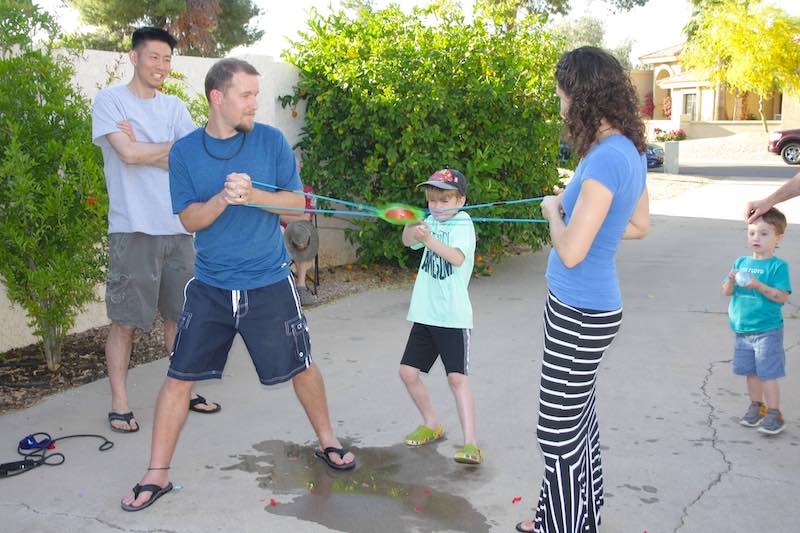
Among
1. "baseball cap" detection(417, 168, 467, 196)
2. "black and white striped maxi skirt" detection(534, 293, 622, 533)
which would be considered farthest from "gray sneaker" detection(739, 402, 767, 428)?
"baseball cap" detection(417, 168, 467, 196)

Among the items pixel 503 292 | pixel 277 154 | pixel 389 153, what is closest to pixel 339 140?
pixel 389 153

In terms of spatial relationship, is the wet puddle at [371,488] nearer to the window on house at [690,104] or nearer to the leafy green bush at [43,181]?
the leafy green bush at [43,181]

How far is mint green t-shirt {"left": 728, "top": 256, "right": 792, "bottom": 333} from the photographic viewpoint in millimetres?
4395

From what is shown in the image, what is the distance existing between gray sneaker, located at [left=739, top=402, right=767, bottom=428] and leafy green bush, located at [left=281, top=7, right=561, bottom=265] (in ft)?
12.5

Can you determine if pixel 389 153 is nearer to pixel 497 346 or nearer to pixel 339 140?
pixel 339 140

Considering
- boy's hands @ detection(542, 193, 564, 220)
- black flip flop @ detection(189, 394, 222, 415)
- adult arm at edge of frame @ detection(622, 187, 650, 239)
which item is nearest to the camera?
boy's hands @ detection(542, 193, 564, 220)

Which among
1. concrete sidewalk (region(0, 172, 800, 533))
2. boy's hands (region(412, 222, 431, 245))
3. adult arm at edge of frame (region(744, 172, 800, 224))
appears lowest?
concrete sidewalk (region(0, 172, 800, 533))

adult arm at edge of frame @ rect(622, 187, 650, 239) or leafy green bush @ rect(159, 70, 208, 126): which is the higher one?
leafy green bush @ rect(159, 70, 208, 126)

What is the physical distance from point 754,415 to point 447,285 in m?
1.89

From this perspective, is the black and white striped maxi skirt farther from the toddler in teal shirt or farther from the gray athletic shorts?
the gray athletic shorts

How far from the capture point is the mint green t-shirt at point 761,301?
14.4 ft

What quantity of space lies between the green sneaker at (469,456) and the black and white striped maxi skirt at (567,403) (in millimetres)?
858

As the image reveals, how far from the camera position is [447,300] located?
4.11 m

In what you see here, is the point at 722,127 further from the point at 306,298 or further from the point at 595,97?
the point at 595,97
